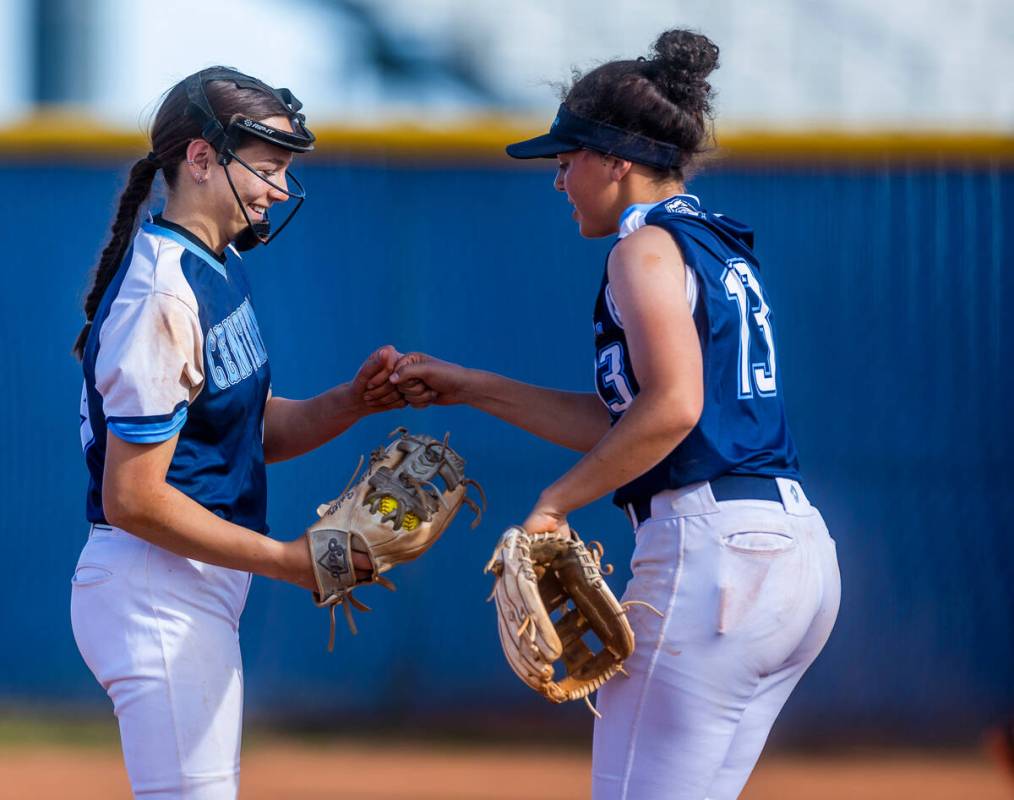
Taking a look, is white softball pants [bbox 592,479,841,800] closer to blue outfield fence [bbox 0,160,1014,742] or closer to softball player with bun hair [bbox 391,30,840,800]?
softball player with bun hair [bbox 391,30,840,800]

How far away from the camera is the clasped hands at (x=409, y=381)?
110 inches

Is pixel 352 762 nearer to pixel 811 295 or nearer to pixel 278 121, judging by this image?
pixel 811 295

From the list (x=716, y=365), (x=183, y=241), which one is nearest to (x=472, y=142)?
(x=183, y=241)

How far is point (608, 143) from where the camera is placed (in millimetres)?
2352

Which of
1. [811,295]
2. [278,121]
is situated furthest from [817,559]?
[811,295]

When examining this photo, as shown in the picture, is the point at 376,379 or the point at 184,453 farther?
the point at 376,379

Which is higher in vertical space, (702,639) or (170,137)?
(170,137)

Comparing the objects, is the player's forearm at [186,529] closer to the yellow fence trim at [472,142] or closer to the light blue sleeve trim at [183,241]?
the light blue sleeve trim at [183,241]

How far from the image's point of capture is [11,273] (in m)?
5.07

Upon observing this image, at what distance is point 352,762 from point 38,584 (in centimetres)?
146

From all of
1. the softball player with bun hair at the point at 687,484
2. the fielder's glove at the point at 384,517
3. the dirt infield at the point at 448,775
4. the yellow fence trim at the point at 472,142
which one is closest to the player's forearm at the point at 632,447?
the softball player with bun hair at the point at 687,484

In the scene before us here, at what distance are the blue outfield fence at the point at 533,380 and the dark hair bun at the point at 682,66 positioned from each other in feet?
8.59

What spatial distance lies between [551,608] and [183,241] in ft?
3.12

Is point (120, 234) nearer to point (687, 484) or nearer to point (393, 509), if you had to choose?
point (393, 509)
